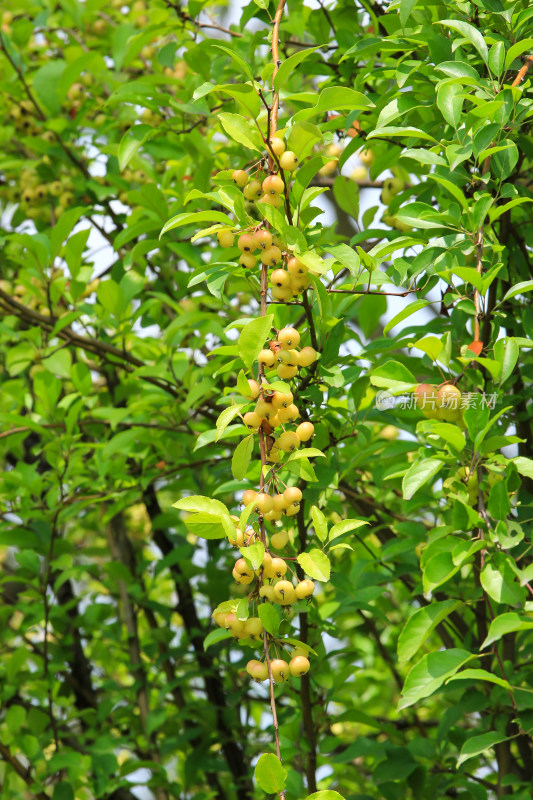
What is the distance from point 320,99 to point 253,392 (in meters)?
0.43

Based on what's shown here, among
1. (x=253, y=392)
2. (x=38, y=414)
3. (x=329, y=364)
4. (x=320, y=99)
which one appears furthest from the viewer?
(x=38, y=414)

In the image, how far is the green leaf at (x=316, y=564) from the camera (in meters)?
1.06

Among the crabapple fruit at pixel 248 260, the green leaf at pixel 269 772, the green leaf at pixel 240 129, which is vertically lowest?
the green leaf at pixel 269 772

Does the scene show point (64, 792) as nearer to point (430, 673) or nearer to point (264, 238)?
point (430, 673)

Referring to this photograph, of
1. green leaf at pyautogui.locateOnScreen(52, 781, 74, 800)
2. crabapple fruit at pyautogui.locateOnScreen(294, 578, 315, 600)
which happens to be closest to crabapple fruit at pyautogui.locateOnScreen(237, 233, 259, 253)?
crabapple fruit at pyautogui.locateOnScreen(294, 578, 315, 600)

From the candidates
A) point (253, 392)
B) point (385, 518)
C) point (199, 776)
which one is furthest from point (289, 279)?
point (199, 776)

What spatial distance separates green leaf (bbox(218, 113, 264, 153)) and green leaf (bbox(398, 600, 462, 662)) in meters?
0.68

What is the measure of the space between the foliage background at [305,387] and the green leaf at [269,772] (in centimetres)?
20

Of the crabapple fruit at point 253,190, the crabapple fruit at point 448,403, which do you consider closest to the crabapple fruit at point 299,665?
the crabapple fruit at point 448,403

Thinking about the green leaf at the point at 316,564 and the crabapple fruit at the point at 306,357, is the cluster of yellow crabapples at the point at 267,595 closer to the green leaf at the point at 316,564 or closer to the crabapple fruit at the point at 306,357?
the green leaf at the point at 316,564

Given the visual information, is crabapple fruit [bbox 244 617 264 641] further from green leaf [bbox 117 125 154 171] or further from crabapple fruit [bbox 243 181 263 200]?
green leaf [bbox 117 125 154 171]

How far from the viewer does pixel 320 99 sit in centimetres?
119

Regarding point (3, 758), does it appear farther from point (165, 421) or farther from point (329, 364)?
point (329, 364)

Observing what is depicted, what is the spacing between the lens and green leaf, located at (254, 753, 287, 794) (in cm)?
97
